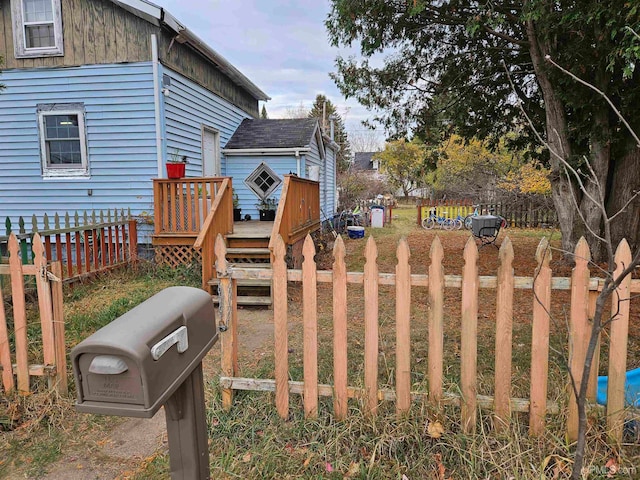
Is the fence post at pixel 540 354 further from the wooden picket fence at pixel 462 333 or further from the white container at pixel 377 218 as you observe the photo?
the white container at pixel 377 218

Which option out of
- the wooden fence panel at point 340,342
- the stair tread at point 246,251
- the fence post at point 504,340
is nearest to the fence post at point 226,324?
the wooden fence panel at point 340,342

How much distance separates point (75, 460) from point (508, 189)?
21.2 metres

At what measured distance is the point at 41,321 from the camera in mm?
2957

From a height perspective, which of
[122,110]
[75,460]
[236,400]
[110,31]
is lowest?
[75,460]

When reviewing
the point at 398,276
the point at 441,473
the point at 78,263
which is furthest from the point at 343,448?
the point at 78,263

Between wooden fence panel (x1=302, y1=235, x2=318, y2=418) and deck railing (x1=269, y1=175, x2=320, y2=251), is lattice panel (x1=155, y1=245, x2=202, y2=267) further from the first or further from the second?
wooden fence panel (x1=302, y1=235, x2=318, y2=418)

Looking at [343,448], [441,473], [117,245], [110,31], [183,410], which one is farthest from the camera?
[110,31]

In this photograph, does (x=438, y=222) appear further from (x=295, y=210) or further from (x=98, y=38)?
(x=98, y=38)

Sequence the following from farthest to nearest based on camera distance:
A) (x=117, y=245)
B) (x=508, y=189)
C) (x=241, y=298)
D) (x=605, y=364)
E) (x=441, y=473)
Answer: (x=508, y=189) → (x=117, y=245) → (x=241, y=298) → (x=605, y=364) → (x=441, y=473)

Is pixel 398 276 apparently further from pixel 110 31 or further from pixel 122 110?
pixel 110 31

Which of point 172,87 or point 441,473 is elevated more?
point 172,87

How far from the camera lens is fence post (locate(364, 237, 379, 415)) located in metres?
2.47

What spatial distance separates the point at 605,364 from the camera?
11.1 feet

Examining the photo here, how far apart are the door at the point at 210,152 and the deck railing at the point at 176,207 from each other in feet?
10.4
